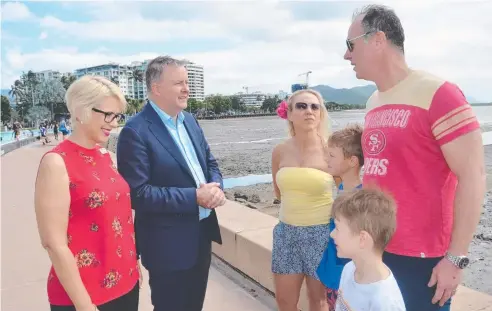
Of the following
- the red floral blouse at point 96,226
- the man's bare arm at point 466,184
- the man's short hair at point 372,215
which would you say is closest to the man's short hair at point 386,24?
the man's bare arm at point 466,184

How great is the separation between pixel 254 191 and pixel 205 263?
25.7 feet

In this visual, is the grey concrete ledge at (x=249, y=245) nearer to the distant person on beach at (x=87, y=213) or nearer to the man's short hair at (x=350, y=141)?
the man's short hair at (x=350, y=141)

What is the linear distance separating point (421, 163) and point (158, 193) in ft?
4.81

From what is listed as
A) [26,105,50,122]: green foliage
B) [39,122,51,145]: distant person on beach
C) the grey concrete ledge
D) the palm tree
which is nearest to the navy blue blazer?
the grey concrete ledge

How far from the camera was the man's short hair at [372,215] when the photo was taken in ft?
5.51

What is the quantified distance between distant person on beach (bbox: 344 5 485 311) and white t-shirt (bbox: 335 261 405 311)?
1.07 feet

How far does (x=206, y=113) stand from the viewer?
454ft

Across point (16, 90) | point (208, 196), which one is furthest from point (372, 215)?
point (16, 90)

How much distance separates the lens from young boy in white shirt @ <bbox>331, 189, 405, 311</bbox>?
5.45ft

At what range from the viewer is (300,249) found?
293cm

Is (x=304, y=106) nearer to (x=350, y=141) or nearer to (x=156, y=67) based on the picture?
(x=350, y=141)

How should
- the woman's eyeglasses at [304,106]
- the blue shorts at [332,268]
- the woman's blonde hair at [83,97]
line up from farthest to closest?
the woman's eyeglasses at [304,106], the blue shorts at [332,268], the woman's blonde hair at [83,97]

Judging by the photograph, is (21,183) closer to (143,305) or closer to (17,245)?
(17,245)

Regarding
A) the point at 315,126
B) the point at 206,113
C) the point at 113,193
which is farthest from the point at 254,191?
the point at 206,113
